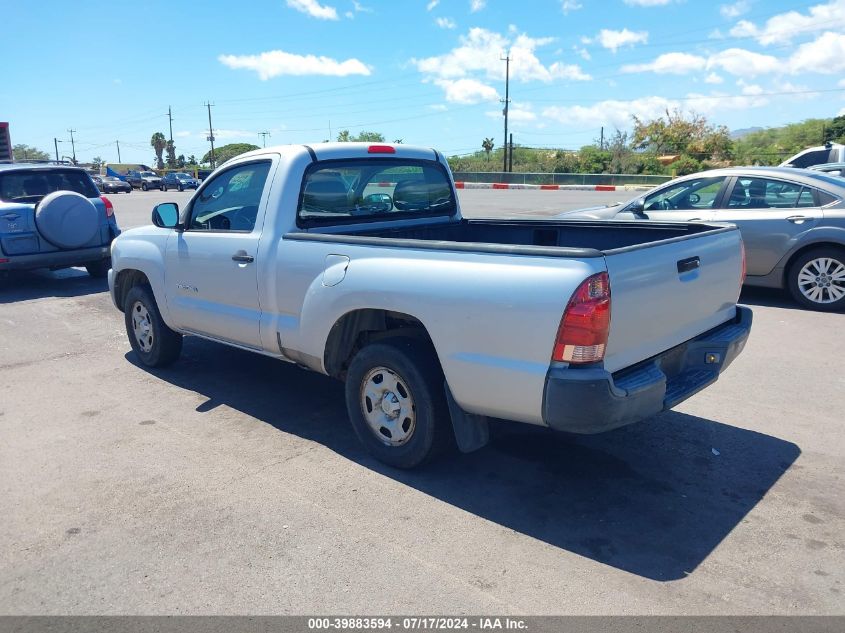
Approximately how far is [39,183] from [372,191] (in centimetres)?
727

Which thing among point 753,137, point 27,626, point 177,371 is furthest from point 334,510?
point 753,137

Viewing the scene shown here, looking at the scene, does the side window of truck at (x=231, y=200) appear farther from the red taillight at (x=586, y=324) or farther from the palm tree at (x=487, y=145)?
the palm tree at (x=487, y=145)

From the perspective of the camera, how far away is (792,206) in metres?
8.41

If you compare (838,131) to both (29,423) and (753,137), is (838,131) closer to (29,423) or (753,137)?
(753,137)

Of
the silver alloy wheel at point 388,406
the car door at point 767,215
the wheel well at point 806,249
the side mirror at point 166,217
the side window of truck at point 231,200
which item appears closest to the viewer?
the silver alloy wheel at point 388,406

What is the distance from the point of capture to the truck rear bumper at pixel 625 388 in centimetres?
336

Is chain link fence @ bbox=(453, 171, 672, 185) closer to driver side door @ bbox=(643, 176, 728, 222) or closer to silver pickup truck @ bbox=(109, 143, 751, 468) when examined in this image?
driver side door @ bbox=(643, 176, 728, 222)

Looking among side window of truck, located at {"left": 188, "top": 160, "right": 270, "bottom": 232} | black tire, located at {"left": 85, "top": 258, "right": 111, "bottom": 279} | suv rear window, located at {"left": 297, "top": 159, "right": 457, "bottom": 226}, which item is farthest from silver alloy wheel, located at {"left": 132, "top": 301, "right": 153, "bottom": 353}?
black tire, located at {"left": 85, "top": 258, "right": 111, "bottom": 279}

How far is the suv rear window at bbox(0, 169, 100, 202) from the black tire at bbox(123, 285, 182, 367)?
16.3 ft

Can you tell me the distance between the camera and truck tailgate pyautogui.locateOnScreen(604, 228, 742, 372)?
3445 mm

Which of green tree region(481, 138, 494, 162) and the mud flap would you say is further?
green tree region(481, 138, 494, 162)

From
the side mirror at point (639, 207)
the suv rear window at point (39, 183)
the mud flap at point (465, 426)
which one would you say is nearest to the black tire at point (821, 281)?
the side mirror at point (639, 207)

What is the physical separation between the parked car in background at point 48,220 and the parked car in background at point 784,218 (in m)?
6.77

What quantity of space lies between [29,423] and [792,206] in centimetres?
819
